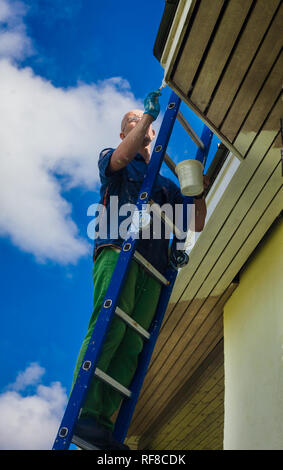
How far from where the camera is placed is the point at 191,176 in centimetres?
296

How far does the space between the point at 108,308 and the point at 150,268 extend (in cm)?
45

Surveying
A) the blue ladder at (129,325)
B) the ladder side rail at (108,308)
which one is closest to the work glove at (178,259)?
the blue ladder at (129,325)

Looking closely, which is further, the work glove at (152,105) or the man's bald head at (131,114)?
the man's bald head at (131,114)

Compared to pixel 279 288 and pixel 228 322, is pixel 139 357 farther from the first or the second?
pixel 228 322

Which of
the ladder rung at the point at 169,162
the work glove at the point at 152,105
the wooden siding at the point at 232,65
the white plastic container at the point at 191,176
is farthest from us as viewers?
the ladder rung at the point at 169,162

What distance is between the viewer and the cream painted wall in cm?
313

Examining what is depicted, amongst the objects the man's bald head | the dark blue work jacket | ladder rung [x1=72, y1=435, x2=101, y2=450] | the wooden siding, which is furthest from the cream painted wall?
the man's bald head

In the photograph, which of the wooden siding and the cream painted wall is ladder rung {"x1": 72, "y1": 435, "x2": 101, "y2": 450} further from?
the wooden siding

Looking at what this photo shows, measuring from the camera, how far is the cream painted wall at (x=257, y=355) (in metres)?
3.13

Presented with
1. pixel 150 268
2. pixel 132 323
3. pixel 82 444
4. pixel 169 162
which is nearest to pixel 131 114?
pixel 169 162

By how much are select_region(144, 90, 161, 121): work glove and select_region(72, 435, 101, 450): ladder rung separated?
174 cm

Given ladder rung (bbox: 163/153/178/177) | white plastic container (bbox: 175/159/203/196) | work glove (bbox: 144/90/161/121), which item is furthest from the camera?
ladder rung (bbox: 163/153/178/177)

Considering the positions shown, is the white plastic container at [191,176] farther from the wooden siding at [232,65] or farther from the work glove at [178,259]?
the work glove at [178,259]
